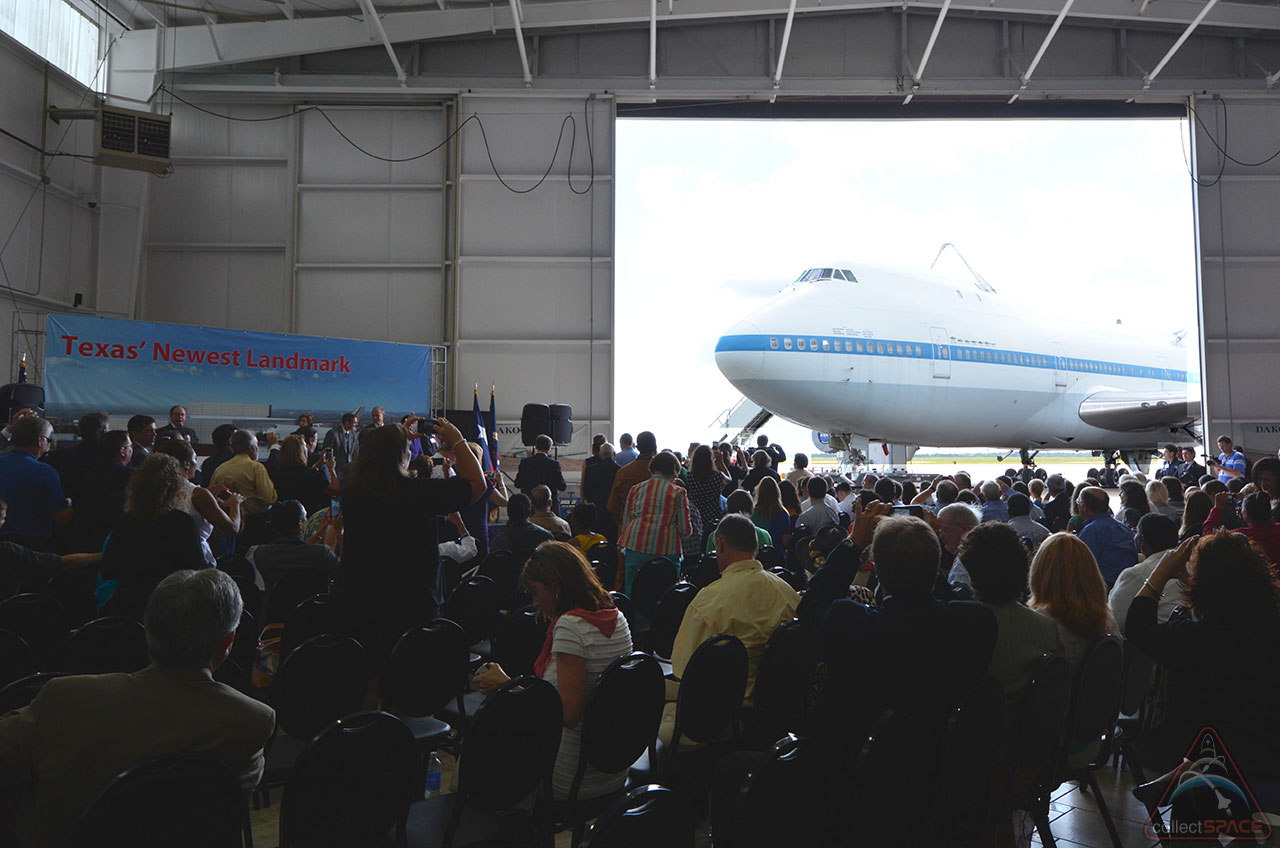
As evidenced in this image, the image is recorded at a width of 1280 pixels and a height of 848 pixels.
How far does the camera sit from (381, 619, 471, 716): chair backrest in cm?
270

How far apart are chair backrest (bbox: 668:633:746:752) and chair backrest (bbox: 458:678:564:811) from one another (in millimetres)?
503

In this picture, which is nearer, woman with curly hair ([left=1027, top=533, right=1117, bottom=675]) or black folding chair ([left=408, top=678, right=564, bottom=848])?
black folding chair ([left=408, top=678, right=564, bottom=848])

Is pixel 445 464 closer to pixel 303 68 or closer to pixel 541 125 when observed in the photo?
pixel 541 125

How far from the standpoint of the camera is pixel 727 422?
65.6 ft

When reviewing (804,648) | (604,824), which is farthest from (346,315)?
(604,824)

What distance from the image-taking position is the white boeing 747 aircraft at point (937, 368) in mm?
13602

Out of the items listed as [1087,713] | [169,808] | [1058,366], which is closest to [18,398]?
[169,808]

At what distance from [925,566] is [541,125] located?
38.8ft

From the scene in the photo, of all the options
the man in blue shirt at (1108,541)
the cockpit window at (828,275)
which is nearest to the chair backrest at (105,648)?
the man in blue shirt at (1108,541)

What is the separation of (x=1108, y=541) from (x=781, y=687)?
2.74 m

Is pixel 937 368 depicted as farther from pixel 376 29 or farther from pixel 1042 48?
pixel 376 29

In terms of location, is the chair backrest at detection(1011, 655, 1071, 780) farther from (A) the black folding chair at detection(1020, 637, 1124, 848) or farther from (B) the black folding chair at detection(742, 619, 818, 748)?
(B) the black folding chair at detection(742, 619, 818, 748)

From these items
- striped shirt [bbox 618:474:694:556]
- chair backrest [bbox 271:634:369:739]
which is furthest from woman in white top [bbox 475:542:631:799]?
striped shirt [bbox 618:474:694:556]

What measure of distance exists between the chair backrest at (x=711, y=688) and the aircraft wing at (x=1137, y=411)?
1670 centimetres
